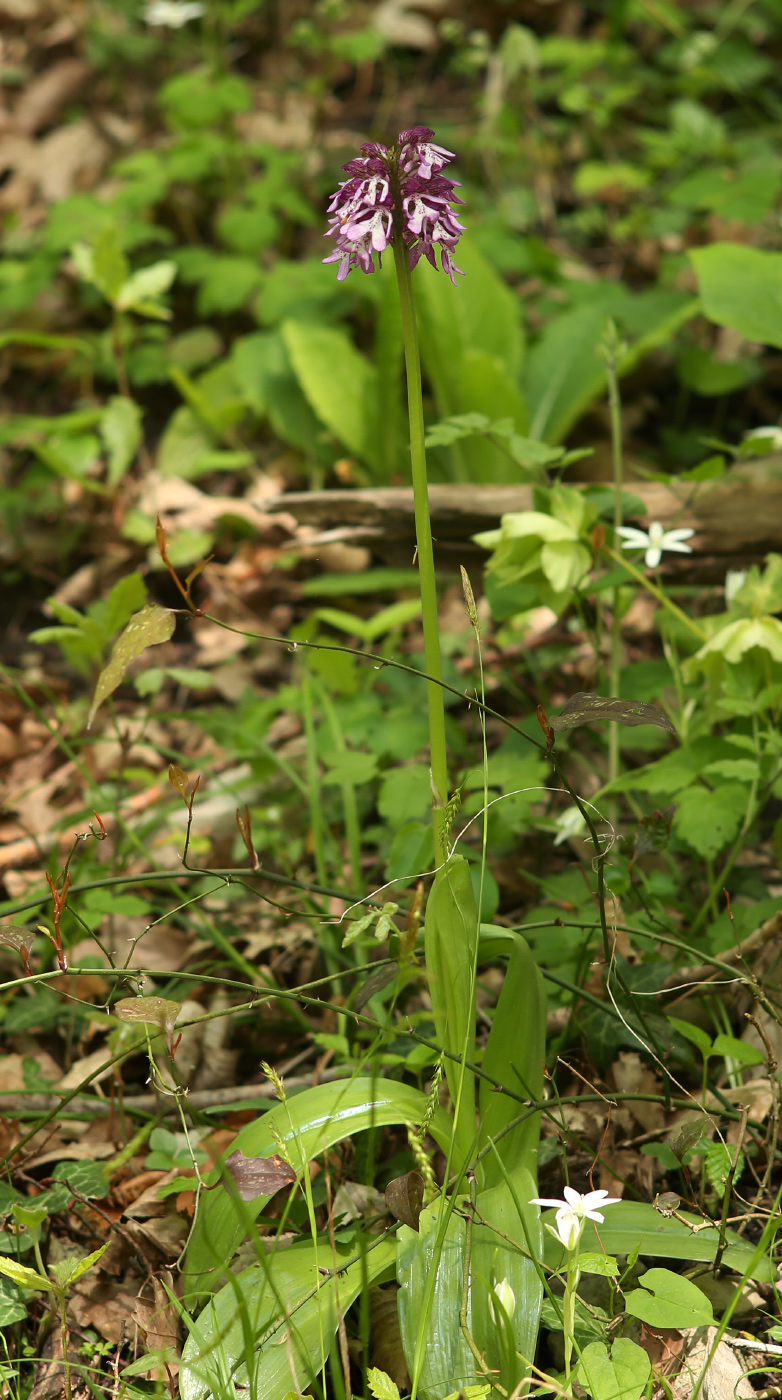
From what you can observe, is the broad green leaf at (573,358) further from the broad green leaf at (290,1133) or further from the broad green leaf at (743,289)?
the broad green leaf at (290,1133)

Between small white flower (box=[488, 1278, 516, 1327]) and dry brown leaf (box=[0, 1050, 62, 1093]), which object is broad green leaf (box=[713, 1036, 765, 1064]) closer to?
small white flower (box=[488, 1278, 516, 1327])

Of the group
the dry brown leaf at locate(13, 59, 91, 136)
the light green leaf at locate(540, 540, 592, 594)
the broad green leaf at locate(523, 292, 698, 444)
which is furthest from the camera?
the dry brown leaf at locate(13, 59, 91, 136)

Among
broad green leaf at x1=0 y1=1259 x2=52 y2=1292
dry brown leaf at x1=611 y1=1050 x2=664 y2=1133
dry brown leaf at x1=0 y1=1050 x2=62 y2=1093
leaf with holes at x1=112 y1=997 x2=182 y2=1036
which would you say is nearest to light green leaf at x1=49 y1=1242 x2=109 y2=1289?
broad green leaf at x1=0 y1=1259 x2=52 y2=1292

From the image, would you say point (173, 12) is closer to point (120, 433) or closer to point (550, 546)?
point (120, 433)

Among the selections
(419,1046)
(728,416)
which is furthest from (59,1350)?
(728,416)

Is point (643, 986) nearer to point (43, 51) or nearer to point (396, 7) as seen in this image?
point (396, 7)

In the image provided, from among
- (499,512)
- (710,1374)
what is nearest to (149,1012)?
(710,1374)
